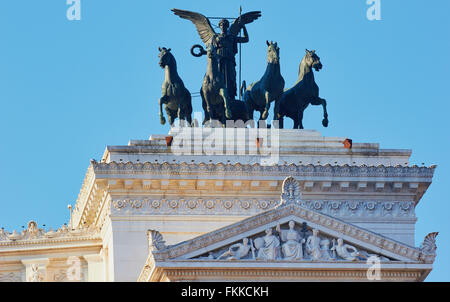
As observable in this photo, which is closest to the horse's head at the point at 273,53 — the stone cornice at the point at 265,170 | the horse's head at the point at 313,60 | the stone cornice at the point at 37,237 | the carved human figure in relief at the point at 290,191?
the horse's head at the point at 313,60

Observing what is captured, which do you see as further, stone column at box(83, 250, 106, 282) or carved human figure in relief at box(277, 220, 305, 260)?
stone column at box(83, 250, 106, 282)

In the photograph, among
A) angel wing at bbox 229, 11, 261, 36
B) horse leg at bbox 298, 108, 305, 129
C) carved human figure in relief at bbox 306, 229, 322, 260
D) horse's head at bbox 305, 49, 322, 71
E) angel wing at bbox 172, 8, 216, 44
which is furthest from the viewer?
angel wing at bbox 229, 11, 261, 36

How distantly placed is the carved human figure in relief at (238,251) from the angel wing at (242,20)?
60.8 ft

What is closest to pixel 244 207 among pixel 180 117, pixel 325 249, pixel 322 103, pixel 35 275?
pixel 180 117

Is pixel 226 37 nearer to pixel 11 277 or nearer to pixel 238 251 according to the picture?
pixel 11 277

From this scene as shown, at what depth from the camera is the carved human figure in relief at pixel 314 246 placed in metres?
49.3

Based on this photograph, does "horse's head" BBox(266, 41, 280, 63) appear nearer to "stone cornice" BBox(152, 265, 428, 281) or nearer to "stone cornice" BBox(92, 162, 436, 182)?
"stone cornice" BBox(92, 162, 436, 182)

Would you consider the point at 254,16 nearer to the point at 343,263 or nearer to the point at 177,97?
the point at 177,97

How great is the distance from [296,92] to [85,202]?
803 centimetres

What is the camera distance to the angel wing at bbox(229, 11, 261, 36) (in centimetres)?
6681

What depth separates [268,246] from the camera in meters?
49.1

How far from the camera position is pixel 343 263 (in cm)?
4909

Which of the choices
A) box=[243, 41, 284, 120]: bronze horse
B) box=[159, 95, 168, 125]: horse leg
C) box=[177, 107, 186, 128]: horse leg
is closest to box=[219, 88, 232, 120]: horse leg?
box=[243, 41, 284, 120]: bronze horse
